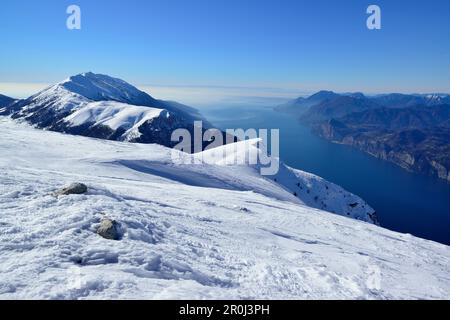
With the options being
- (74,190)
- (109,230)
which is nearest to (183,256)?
(109,230)

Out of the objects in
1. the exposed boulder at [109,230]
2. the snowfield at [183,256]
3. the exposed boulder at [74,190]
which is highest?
the exposed boulder at [74,190]

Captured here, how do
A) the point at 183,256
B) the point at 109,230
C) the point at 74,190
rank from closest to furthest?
the point at 109,230 → the point at 183,256 → the point at 74,190

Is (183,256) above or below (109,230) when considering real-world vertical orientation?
below

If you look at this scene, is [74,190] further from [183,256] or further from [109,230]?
[183,256]

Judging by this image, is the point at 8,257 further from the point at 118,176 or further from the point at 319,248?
the point at 118,176

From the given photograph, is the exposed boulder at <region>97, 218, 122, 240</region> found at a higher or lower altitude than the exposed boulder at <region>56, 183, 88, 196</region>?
lower

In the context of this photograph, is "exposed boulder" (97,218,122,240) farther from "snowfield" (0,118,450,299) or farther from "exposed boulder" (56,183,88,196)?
"exposed boulder" (56,183,88,196)

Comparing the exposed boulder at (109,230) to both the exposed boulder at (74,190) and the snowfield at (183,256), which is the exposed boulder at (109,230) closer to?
the snowfield at (183,256)

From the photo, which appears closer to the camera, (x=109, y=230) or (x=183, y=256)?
(x=109, y=230)

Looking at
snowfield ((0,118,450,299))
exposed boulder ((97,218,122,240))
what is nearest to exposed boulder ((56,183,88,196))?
snowfield ((0,118,450,299))

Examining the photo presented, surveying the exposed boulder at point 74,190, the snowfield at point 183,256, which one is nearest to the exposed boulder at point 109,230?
the snowfield at point 183,256

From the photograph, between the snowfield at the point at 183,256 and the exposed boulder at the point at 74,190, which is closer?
the snowfield at the point at 183,256
